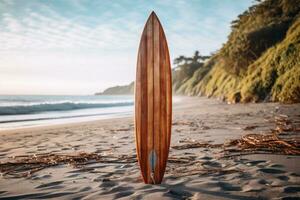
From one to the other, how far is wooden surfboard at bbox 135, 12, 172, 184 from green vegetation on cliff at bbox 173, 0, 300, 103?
10240 mm

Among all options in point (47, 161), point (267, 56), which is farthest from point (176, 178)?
point (267, 56)

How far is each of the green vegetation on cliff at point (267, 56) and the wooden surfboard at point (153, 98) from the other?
10.2 metres

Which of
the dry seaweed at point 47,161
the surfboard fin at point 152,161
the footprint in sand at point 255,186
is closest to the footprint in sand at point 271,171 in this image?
the footprint in sand at point 255,186

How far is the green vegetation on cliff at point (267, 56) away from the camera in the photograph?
13.5m

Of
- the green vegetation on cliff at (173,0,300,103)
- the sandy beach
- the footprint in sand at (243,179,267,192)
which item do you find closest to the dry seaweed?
the sandy beach

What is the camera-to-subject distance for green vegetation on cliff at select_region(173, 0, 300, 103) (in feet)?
44.1

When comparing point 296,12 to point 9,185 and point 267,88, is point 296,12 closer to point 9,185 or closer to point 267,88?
point 267,88

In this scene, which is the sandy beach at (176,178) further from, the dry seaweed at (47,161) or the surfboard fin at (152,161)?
the surfboard fin at (152,161)

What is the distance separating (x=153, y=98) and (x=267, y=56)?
16.5m

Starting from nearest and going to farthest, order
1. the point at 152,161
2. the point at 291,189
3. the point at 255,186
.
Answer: the point at 291,189
the point at 255,186
the point at 152,161

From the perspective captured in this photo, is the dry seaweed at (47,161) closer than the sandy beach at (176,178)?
No

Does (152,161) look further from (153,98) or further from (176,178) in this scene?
(153,98)

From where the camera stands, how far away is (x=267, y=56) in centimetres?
1753

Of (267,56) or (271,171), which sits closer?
(271,171)
